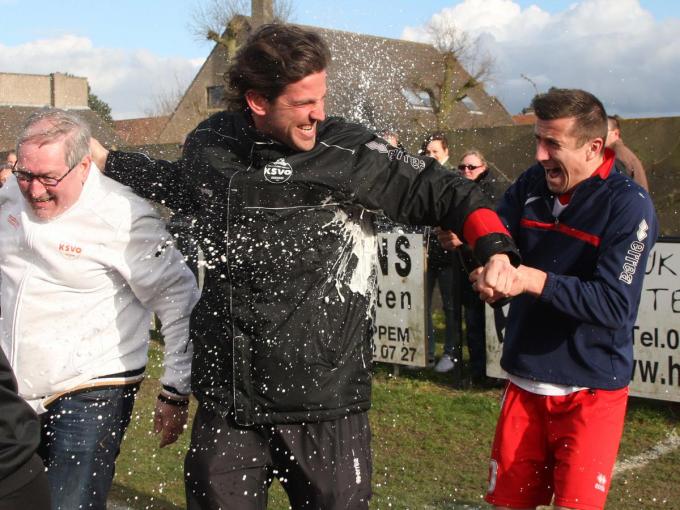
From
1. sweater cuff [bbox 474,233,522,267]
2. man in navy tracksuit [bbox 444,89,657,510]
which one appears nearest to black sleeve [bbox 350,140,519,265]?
sweater cuff [bbox 474,233,522,267]

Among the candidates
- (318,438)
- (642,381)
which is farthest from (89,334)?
(642,381)

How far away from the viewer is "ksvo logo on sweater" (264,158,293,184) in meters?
2.99

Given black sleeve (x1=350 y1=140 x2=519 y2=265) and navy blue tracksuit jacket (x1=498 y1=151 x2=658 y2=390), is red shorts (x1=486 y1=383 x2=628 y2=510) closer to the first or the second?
navy blue tracksuit jacket (x1=498 y1=151 x2=658 y2=390)

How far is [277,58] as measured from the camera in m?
2.96

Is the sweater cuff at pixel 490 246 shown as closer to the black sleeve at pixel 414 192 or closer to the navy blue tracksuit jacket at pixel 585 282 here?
the black sleeve at pixel 414 192

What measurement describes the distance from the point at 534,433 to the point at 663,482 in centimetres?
247

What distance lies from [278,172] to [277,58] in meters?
0.39

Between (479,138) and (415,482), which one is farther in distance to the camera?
(479,138)

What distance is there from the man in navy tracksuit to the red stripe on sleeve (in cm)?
26

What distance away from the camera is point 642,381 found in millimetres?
6836

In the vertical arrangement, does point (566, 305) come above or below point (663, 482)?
above

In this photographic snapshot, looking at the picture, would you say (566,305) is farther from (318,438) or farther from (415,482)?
(415,482)

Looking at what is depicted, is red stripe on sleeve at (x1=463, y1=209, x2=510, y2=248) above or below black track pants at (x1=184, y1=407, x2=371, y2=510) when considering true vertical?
above

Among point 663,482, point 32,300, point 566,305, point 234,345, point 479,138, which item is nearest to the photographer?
point 234,345
